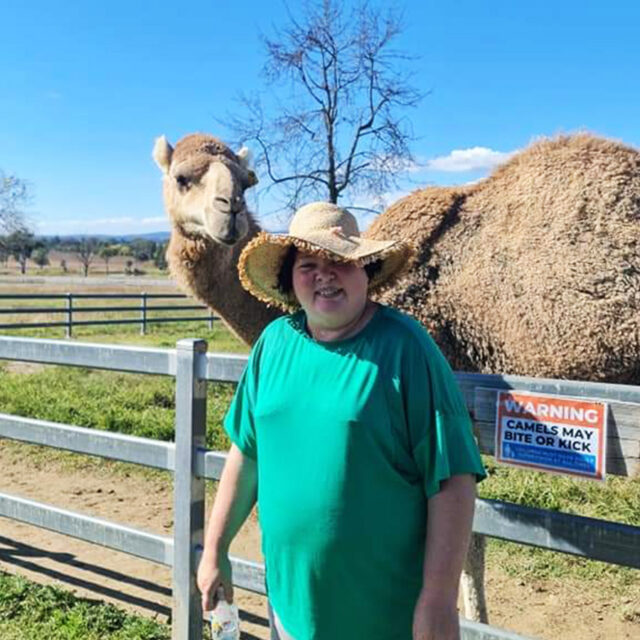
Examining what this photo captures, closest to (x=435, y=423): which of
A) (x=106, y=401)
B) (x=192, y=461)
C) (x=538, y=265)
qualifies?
(x=192, y=461)

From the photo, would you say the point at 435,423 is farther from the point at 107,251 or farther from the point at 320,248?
the point at 107,251

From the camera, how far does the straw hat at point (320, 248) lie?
7.84 ft

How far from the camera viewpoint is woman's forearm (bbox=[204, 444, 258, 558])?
2.76 m

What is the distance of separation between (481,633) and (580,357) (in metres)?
2.07

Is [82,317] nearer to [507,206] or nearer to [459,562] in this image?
[507,206]

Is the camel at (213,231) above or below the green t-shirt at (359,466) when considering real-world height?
above

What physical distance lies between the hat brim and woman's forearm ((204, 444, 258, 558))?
0.59 m

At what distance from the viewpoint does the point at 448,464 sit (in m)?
2.14

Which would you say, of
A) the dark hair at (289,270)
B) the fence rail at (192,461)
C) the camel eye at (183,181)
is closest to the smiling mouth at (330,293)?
the dark hair at (289,270)

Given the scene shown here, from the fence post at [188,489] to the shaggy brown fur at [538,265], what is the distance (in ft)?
6.14

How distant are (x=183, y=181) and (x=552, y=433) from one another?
406 centimetres

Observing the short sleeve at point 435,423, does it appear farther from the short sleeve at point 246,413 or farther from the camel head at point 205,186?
the camel head at point 205,186

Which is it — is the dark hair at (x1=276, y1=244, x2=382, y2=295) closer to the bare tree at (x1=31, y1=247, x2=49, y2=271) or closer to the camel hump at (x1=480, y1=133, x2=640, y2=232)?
the camel hump at (x1=480, y1=133, x2=640, y2=232)

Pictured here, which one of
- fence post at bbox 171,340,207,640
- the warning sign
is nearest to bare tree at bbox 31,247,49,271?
fence post at bbox 171,340,207,640
